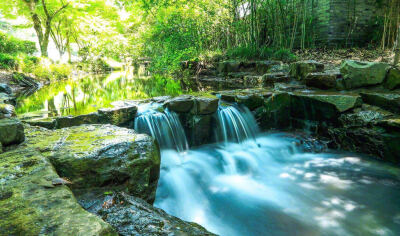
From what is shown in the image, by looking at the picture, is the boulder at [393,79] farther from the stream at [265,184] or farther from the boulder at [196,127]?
the boulder at [196,127]

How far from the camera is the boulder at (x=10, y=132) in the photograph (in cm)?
237

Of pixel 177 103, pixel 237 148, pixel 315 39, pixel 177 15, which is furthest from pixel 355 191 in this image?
pixel 177 15

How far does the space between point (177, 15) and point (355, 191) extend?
13.7 metres

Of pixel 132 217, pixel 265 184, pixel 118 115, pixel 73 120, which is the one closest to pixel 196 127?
pixel 118 115

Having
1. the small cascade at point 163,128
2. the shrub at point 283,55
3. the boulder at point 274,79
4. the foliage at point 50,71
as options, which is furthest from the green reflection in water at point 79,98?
the foliage at point 50,71

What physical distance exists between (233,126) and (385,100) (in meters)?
2.98

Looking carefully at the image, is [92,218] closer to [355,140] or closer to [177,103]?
[177,103]

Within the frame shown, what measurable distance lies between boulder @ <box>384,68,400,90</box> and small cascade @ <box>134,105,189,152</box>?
4.60 metres

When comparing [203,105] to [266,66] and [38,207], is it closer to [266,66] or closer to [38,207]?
[38,207]

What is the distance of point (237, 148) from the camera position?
520 cm

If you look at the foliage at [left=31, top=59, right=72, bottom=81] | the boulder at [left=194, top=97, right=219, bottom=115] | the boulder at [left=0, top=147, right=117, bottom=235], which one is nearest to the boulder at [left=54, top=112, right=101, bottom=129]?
the boulder at [left=194, top=97, right=219, bottom=115]

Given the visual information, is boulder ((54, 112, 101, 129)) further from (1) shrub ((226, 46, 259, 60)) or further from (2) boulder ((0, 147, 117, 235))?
(1) shrub ((226, 46, 259, 60))

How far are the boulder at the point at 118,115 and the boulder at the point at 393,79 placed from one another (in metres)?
5.50

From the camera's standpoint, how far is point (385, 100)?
4.67 m
